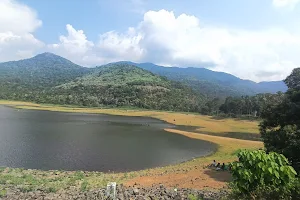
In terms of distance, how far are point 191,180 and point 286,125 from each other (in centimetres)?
818

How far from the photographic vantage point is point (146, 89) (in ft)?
601

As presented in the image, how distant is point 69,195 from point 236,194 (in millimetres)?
9602

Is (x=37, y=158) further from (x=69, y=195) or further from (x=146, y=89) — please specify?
(x=146, y=89)

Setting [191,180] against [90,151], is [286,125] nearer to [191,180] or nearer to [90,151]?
[191,180]

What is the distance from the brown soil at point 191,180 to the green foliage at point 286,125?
427 centimetres

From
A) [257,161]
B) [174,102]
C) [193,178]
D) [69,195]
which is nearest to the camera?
[257,161]

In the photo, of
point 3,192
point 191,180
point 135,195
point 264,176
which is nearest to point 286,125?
point 191,180

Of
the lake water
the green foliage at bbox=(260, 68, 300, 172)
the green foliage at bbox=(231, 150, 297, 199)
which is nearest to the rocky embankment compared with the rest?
the green foliage at bbox=(231, 150, 297, 199)

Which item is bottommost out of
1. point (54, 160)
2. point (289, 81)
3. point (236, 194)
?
point (54, 160)

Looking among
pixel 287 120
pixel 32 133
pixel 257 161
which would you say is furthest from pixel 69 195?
pixel 32 133

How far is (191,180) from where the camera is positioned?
65.2 ft

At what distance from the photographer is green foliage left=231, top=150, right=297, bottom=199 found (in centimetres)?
859

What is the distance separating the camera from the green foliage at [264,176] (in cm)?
859

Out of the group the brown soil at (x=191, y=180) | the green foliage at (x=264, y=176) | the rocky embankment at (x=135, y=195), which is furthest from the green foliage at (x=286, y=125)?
the green foliage at (x=264, y=176)
